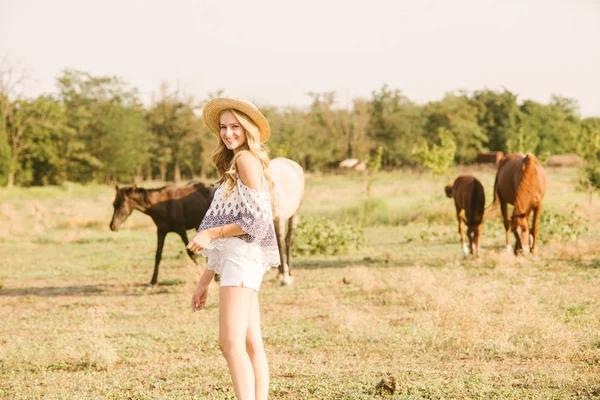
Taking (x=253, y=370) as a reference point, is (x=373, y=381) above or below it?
below

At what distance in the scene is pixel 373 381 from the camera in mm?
5469

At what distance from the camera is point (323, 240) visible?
52.4 feet

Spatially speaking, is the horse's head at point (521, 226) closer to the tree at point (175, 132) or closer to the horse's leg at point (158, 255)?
the horse's leg at point (158, 255)

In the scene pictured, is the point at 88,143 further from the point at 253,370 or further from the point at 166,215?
the point at 253,370

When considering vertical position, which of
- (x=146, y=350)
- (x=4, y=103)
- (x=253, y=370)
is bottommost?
(x=146, y=350)

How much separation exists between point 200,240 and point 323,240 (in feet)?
40.4

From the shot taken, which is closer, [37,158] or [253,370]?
[253,370]

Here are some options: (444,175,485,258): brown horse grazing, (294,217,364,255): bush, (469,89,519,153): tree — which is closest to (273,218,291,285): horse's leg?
(444,175,485,258): brown horse grazing

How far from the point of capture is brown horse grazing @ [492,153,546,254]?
12.4 m

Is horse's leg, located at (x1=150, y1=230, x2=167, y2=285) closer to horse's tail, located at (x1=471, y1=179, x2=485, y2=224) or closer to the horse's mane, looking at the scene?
horse's tail, located at (x1=471, y1=179, x2=485, y2=224)

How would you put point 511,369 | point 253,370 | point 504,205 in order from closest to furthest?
1. point 253,370
2. point 511,369
3. point 504,205

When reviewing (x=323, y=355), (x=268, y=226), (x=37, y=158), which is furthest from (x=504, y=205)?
(x=37, y=158)

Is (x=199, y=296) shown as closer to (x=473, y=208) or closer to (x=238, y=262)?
(x=238, y=262)

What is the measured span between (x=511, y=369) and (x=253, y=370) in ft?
9.54
